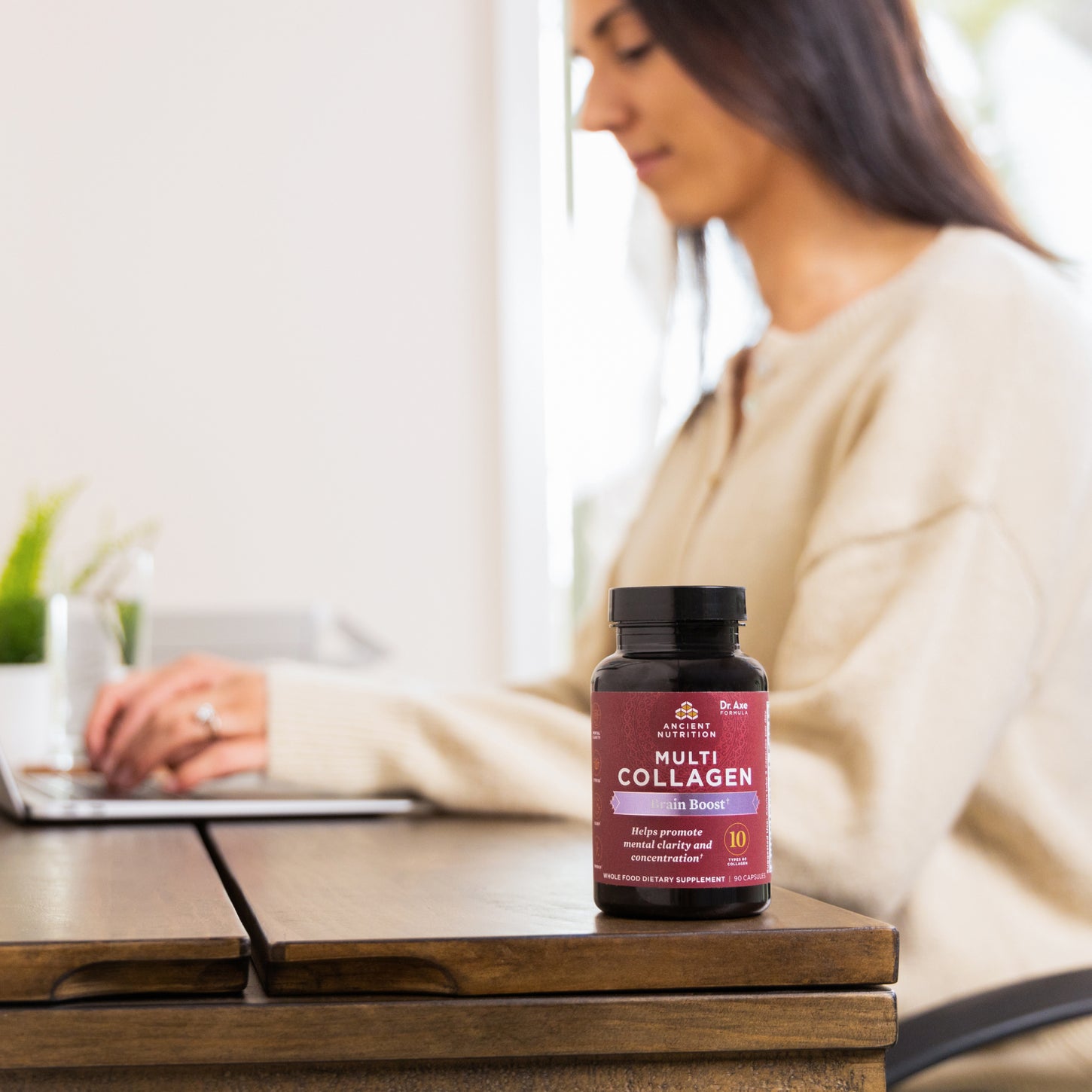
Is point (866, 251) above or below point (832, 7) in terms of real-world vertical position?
below

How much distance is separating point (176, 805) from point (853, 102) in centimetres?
81

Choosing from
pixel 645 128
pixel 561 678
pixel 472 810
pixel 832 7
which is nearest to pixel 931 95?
pixel 832 7

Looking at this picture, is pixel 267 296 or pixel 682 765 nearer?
pixel 682 765

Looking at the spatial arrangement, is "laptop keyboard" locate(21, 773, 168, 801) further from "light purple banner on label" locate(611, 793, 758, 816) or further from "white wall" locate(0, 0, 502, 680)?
"white wall" locate(0, 0, 502, 680)

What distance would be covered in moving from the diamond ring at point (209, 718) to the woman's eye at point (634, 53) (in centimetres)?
75

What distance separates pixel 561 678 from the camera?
1.35 m

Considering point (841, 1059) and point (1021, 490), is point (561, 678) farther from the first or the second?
point (841, 1059)

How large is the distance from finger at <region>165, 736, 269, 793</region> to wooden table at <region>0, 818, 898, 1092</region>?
426 millimetres

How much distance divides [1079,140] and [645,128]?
3.45 feet

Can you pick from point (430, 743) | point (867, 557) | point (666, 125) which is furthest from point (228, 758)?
point (666, 125)

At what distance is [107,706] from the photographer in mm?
993

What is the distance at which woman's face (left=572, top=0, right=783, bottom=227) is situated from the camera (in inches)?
50.3

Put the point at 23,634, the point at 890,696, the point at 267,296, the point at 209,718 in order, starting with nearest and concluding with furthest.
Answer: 1. the point at 890,696
2. the point at 209,718
3. the point at 23,634
4. the point at 267,296

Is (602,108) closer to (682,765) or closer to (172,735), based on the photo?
(172,735)
